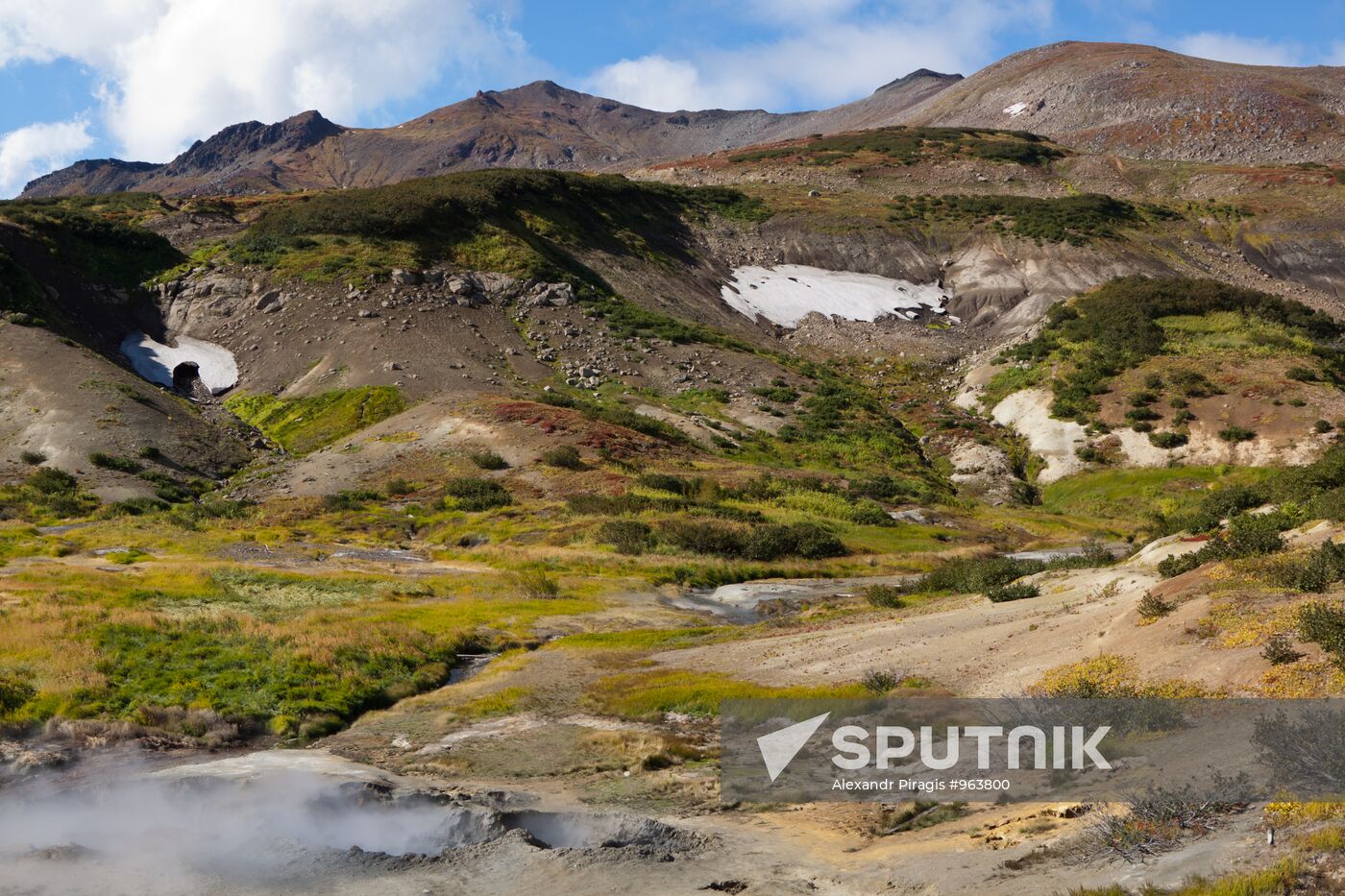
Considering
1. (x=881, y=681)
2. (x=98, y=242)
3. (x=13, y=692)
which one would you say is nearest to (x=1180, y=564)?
(x=881, y=681)

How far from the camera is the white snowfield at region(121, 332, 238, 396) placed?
276ft

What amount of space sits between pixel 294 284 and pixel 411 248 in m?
12.5

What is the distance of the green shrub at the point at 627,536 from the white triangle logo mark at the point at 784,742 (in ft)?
104

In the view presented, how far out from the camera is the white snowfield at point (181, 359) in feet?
276

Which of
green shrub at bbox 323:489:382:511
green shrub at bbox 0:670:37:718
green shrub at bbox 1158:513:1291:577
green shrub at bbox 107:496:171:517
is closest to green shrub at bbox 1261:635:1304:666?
green shrub at bbox 1158:513:1291:577

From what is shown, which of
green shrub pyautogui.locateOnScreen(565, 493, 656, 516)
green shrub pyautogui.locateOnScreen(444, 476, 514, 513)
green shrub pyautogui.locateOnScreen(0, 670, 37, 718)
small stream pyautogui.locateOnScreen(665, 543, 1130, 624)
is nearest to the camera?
green shrub pyautogui.locateOnScreen(0, 670, 37, 718)

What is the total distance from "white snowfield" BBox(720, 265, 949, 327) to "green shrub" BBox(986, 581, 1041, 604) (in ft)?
261

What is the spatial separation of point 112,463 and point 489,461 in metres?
24.9

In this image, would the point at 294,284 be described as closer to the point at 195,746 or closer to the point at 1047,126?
the point at 195,746

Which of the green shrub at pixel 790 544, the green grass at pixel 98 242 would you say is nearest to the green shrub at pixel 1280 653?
the green shrub at pixel 790 544

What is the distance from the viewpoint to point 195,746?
72.3 feet

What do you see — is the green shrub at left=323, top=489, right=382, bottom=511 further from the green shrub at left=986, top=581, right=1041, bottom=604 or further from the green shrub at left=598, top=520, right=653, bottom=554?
the green shrub at left=986, top=581, right=1041, bottom=604
